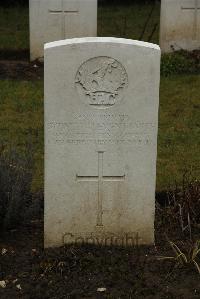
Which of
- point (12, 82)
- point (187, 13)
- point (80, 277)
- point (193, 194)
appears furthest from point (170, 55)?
point (80, 277)

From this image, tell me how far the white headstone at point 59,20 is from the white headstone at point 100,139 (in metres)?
5.89

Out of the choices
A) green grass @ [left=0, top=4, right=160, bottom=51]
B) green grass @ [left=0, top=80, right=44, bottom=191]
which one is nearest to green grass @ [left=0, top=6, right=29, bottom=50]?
green grass @ [left=0, top=4, right=160, bottom=51]

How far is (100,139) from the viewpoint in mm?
4441

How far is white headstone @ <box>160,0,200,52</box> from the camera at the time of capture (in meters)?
10.3

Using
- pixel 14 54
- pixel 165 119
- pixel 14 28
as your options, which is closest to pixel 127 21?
pixel 14 28

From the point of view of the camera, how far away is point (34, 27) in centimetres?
1019

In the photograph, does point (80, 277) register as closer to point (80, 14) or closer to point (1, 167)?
point (1, 167)

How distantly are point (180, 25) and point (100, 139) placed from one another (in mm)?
6348

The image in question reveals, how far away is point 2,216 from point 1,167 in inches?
13.5

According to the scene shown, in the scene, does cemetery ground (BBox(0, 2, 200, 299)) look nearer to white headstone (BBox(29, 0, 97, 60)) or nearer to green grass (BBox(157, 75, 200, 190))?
green grass (BBox(157, 75, 200, 190))

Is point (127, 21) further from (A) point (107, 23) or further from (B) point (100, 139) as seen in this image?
(B) point (100, 139)

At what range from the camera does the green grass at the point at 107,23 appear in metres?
12.3

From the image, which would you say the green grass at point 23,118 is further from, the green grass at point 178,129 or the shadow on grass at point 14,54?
the shadow on grass at point 14,54

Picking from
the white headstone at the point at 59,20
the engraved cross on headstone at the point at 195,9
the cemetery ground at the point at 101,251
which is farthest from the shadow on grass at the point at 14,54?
the cemetery ground at the point at 101,251
